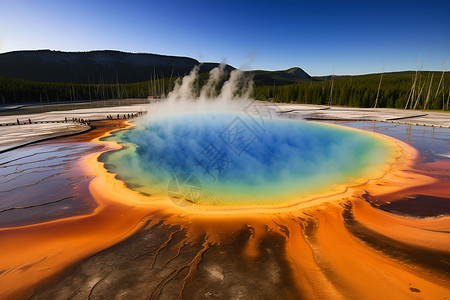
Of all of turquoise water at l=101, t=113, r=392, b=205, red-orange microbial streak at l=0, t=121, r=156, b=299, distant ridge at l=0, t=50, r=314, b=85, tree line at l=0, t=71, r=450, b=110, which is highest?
distant ridge at l=0, t=50, r=314, b=85

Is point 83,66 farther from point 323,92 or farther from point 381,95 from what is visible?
point 381,95

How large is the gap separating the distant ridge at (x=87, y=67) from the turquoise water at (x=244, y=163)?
103 metres

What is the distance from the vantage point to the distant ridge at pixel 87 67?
12419cm

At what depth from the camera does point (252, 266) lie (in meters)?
5.14

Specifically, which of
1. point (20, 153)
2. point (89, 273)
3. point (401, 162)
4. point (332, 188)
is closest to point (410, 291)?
point (332, 188)

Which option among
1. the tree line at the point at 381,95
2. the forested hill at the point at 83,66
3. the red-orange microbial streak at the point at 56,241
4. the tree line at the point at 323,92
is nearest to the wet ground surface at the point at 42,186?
the red-orange microbial streak at the point at 56,241

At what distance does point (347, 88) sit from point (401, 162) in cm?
4421

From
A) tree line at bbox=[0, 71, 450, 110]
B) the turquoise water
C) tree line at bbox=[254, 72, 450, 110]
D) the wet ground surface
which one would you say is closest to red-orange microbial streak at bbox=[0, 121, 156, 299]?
the wet ground surface

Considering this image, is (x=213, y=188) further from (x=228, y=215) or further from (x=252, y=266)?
(x=252, y=266)

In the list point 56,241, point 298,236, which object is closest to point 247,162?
point 298,236

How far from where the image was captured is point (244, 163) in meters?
14.1

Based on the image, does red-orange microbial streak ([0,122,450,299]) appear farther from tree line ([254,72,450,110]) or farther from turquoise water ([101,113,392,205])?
tree line ([254,72,450,110])

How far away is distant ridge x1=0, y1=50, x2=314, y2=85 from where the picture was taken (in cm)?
12419

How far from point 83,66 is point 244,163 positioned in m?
170
